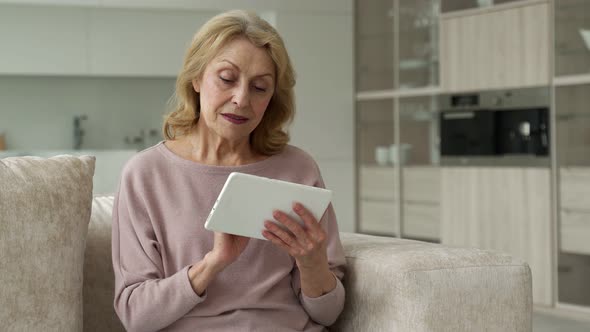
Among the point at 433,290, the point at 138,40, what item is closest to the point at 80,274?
the point at 433,290

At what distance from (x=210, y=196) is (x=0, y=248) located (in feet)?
1.46

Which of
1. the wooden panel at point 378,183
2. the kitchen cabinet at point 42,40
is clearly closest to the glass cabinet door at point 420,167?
the wooden panel at point 378,183

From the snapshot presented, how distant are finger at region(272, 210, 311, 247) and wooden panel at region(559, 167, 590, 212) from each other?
3.57 metres

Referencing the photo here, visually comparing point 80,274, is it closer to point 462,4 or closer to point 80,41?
point 462,4

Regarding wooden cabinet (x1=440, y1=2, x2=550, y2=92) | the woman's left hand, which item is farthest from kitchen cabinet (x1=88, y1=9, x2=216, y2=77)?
the woman's left hand

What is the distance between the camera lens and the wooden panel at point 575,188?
493 centimetres

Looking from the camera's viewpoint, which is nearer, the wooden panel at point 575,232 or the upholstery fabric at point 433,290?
the upholstery fabric at point 433,290

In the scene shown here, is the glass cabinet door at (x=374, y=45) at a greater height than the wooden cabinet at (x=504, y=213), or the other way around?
the glass cabinet door at (x=374, y=45)

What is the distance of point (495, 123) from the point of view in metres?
5.57

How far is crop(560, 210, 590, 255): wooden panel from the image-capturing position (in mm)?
4934

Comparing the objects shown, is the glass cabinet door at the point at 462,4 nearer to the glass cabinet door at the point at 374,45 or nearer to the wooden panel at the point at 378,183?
the glass cabinet door at the point at 374,45

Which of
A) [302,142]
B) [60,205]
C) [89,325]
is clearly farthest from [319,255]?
[302,142]

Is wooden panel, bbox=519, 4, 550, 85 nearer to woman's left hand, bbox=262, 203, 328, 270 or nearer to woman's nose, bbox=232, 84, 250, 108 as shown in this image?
woman's nose, bbox=232, 84, 250, 108

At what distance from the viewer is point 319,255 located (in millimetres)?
1792
